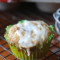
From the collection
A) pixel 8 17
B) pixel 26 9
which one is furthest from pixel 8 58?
pixel 26 9

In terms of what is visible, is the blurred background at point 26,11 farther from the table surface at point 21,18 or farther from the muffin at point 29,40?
the muffin at point 29,40

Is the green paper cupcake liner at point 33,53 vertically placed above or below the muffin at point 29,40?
below

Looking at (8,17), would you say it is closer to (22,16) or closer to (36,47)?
(22,16)

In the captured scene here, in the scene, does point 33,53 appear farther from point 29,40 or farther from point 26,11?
point 26,11

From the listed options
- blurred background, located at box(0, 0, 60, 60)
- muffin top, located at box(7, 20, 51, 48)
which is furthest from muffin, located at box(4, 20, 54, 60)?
blurred background, located at box(0, 0, 60, 60)

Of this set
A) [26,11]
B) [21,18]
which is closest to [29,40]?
[21,18]

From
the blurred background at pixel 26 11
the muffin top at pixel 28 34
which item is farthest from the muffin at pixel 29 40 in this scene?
the blurred background at pixel 26 11

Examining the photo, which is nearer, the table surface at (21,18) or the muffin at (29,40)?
the muffin at (29,40)
